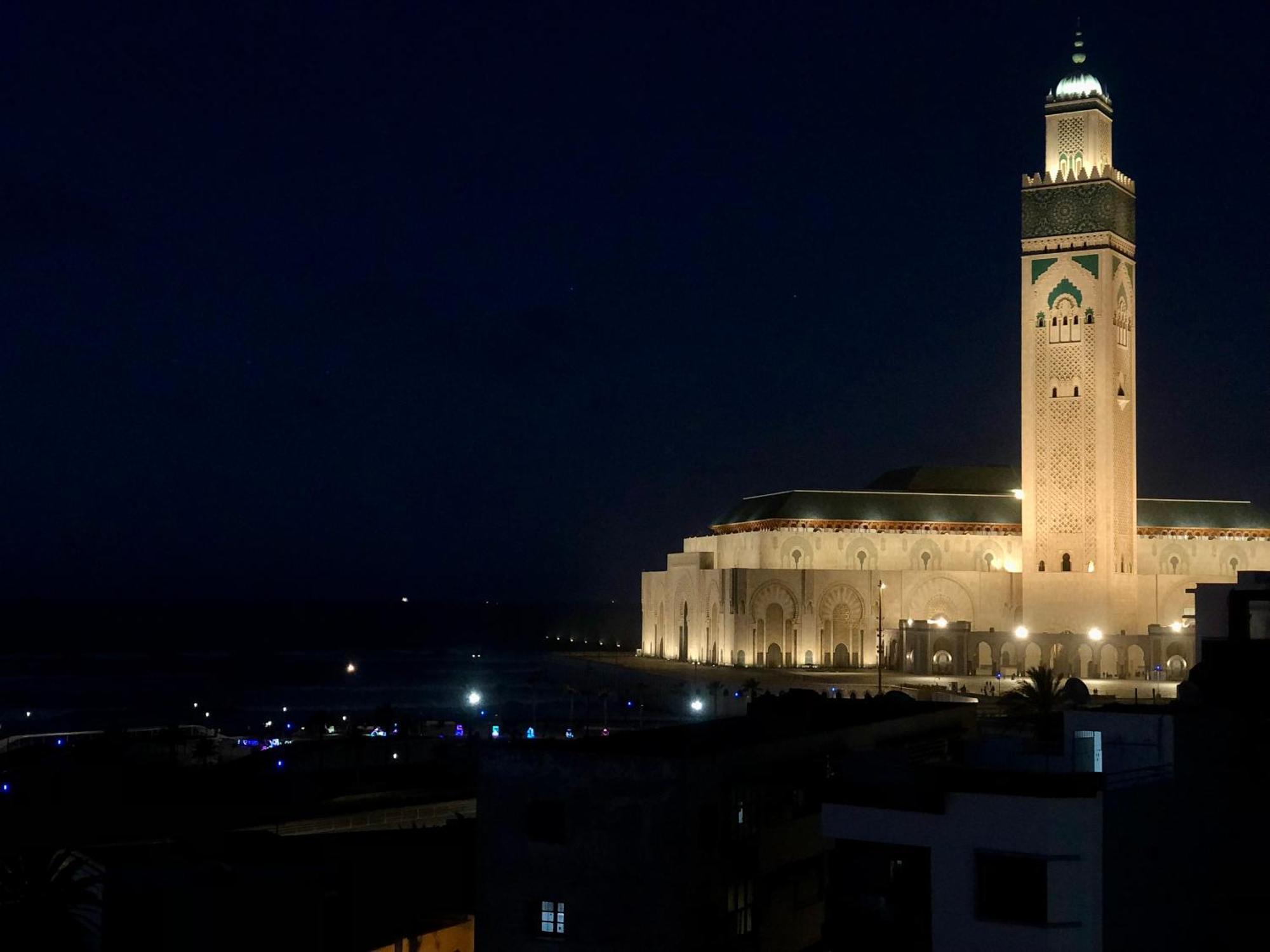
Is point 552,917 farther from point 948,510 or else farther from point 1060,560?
point 948,510

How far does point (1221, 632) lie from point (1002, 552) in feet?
150

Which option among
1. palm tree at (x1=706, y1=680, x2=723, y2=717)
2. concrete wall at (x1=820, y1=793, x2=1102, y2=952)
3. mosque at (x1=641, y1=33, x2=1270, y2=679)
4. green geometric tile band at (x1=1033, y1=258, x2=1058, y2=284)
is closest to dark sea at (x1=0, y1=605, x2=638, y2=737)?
palm tree at (x1=706, y1=680, x2=723, y2=717)

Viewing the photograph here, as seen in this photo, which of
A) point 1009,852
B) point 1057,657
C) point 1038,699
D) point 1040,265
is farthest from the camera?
point 1040,265

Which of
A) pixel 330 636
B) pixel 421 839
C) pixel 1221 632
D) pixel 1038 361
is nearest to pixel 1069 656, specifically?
pixel 1038 361

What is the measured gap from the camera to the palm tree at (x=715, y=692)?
5331cm

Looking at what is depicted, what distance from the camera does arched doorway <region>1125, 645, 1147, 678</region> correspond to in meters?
58.7

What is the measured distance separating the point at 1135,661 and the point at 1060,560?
579 centimetres

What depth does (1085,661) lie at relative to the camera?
59406 mm

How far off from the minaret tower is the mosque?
0.06m

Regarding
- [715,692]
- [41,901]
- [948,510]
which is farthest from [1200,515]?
[41,901]

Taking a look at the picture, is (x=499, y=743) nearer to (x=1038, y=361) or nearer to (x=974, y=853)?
(x=974, y=853)

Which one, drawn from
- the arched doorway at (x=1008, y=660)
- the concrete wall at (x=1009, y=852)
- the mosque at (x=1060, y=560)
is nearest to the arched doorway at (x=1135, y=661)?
the mosque at (x=1060, y=560)

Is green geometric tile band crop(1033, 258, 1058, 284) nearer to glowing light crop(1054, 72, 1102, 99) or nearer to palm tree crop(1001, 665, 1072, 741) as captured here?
glowing light crop(1054, 72, 1102, 99)

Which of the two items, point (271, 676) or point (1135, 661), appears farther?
point (271, 676)
